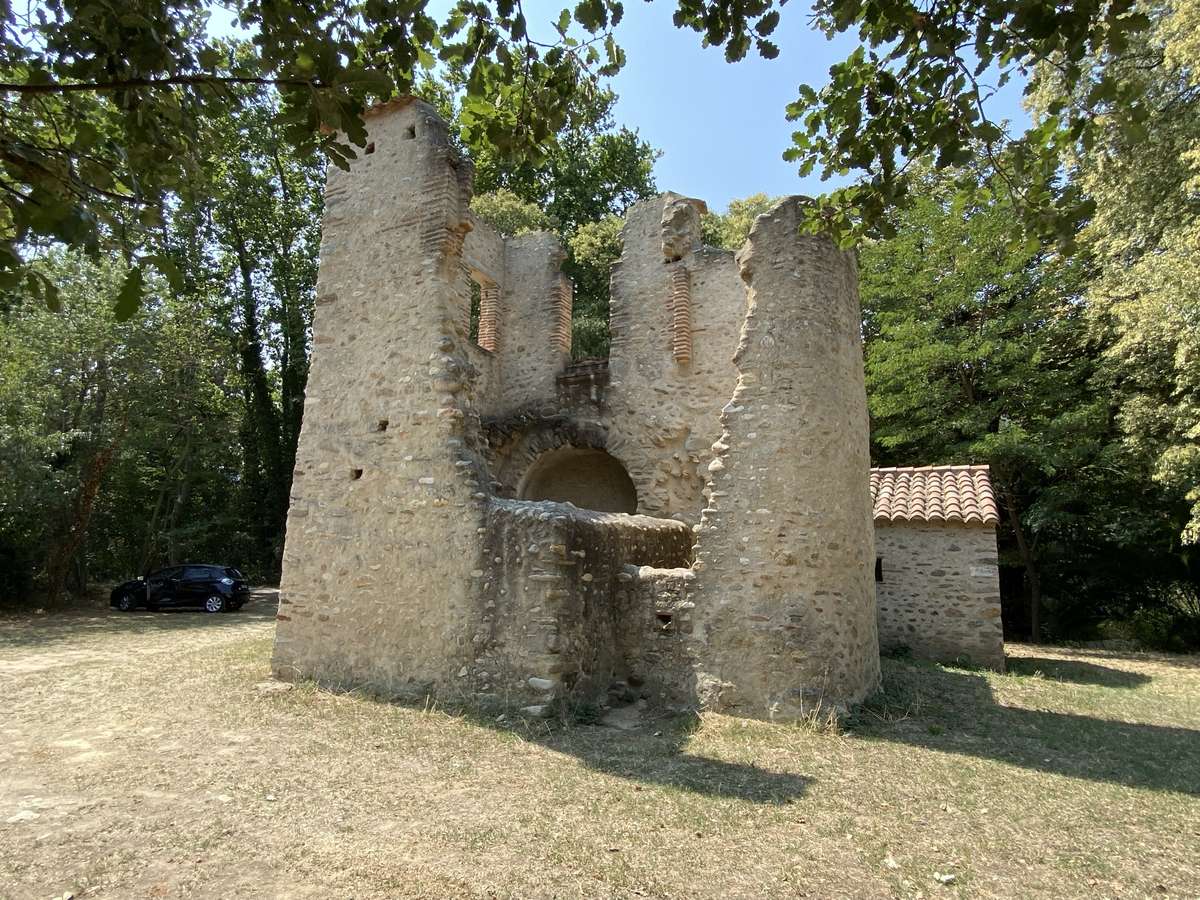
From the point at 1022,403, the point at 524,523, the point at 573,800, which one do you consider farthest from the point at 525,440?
the point at 1022,403

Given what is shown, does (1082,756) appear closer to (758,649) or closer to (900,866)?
(758,649)

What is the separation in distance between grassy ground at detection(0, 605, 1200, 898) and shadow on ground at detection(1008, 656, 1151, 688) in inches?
91.5

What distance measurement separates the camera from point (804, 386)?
7855 mm

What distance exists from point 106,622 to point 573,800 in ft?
49.8

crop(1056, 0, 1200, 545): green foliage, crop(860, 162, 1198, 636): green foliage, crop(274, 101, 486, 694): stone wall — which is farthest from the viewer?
crop(860, 162, 1198, 636): green foliage

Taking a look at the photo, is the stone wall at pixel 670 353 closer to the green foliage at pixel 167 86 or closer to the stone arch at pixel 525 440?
the stone arch at pixel 525 440

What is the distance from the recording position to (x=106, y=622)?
15.9 meters

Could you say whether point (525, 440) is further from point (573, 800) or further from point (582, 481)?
point (573, 800)

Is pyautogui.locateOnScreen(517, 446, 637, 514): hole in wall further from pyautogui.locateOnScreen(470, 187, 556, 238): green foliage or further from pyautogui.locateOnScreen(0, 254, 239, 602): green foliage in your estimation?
pyautogui.locateOnScreen(470, 187, 556, 238): green foliage

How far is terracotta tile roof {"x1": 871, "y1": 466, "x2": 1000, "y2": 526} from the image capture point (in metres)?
11.9

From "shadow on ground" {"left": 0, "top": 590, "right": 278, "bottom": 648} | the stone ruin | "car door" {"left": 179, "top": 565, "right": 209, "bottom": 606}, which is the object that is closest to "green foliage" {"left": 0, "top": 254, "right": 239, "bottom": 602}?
"shadow on ground" {"left": 0, "top": 590, "right": 278, "bottom": 648}

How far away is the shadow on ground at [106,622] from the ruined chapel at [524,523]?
7.64m

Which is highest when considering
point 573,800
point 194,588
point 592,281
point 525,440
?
point 592,281

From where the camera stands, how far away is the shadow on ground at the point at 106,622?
1353cm
